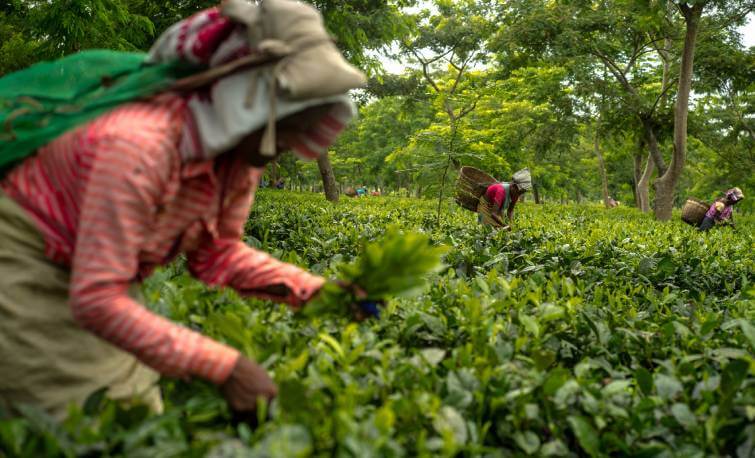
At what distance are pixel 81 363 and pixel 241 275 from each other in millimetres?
507

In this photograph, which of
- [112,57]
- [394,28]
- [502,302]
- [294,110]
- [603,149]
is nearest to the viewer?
[294,110]

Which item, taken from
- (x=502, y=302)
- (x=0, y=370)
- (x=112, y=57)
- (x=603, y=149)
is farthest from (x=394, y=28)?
(x=603, y=149)

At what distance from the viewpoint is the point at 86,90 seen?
1.51 metres

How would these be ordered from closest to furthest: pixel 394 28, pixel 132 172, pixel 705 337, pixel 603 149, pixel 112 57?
pixel 132 172, pixel 112 57, pixel 705 337, pixel 394 28, pixel 603 149

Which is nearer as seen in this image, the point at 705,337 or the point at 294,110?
the point at 294,110

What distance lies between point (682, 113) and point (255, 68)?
43.4ft

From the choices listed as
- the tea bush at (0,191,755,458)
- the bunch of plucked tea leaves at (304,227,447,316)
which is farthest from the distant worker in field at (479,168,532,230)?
the bunch of plucked tea leaves at (304,227,447,316)

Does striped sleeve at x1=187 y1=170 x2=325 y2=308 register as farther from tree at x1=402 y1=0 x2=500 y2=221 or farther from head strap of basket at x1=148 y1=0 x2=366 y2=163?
tree at x1=402 y1=0 x2=500 y2=221

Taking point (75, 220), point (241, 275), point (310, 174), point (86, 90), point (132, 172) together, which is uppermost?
point (86, 90)

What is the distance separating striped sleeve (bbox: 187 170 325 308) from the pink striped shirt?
119 mm

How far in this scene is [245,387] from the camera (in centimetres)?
137

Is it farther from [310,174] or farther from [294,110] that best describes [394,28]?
[310,174]

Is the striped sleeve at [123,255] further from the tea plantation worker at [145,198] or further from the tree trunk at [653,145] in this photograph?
the tree trunk at [653,145]

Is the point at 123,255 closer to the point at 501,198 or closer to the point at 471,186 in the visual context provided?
the point at 501,198
